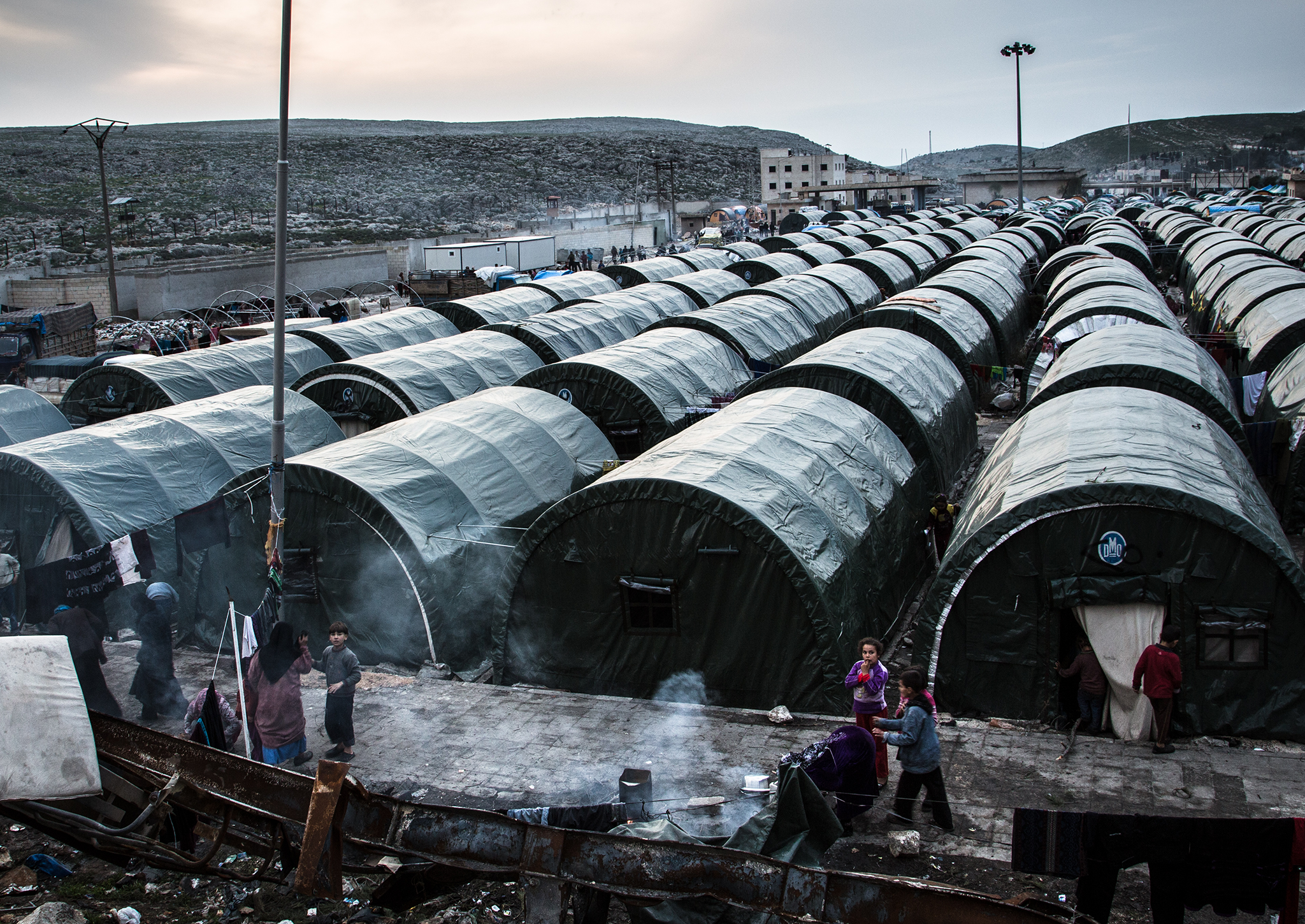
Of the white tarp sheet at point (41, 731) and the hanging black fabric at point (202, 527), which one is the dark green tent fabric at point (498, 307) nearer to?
the hanging black fabric at point (202, 527)

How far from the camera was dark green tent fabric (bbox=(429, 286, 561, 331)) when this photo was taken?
29875 mm

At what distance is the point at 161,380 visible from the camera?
20.2 metres

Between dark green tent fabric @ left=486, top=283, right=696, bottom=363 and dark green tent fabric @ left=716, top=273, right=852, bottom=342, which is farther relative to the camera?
dark green tent fabric @ left=716, top=273, right=852, bottom=342

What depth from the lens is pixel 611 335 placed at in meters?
26.7

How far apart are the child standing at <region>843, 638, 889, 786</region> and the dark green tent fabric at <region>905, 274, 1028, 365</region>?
17807mm

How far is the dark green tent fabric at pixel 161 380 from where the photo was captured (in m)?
19.9

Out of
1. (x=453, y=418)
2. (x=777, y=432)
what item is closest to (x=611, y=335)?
(x=453, y=418)

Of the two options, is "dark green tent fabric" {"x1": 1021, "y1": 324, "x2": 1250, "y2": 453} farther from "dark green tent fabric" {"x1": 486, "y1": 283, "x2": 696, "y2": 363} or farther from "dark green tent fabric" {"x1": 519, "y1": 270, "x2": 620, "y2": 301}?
"dark green tent fabric" {"x1": 519, "y1": 270, "x2": 620, "y2": 301}

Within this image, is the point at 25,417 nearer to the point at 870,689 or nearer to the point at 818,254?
the point at 870,689

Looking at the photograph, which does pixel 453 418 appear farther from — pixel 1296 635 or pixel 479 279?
pixel 479 279

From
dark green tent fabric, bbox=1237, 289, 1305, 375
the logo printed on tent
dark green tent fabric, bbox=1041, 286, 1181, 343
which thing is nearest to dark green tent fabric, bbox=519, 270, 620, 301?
dark green tent fabric, bbox=1041, 286, 1181, 343

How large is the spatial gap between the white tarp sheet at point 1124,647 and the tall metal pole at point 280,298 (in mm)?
8298

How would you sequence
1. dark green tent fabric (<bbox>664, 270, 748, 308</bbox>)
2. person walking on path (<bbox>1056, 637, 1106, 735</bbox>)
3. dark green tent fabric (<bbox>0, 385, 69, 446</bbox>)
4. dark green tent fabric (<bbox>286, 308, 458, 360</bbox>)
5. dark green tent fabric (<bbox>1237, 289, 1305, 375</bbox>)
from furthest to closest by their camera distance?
dark green tent fabric (<bbox>664, 270, 748, 308</bbox>), dark green tent fabric (<bbox>286, 308, 458, 360</bbox>), dark green tent fabric (<bbox>1237, 289, 1305, 375</bbox>), dark green tent fabric (<bbox>0, 385, 69, 446</bbox>), person walking on path (<bbox>1056, 637, 1106, 735</bbox>)

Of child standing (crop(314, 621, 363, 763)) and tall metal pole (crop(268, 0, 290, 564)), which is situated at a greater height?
tall metal pole (crop(268, 0, 290, 564))
